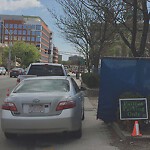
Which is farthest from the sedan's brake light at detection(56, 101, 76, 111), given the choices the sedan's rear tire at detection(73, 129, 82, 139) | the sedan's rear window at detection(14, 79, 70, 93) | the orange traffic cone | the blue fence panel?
the blue fence panel

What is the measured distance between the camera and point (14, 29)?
591ft

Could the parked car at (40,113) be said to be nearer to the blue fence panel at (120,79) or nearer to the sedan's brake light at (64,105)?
the sedan's brake light at (64,105)

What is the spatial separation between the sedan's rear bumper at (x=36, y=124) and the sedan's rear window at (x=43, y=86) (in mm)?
888

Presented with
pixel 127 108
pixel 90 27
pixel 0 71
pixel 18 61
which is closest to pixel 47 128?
pixel 127 108

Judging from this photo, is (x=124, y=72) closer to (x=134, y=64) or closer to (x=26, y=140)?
(x=134, y=64)

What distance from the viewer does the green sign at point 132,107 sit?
8430 mm

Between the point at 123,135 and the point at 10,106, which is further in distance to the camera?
the point at 123,135

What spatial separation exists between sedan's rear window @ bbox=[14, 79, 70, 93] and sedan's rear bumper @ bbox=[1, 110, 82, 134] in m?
0.89

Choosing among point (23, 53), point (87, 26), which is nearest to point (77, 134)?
point (87, 26)

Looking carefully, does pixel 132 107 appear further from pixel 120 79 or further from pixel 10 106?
pixel 10 106

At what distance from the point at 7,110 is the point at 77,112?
1.49 metres

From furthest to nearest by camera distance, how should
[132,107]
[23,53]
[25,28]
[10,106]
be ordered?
[25,28] → [23,53] → [132,107] → [10,106]

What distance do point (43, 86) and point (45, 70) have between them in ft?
22.1

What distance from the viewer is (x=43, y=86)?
8.51m
